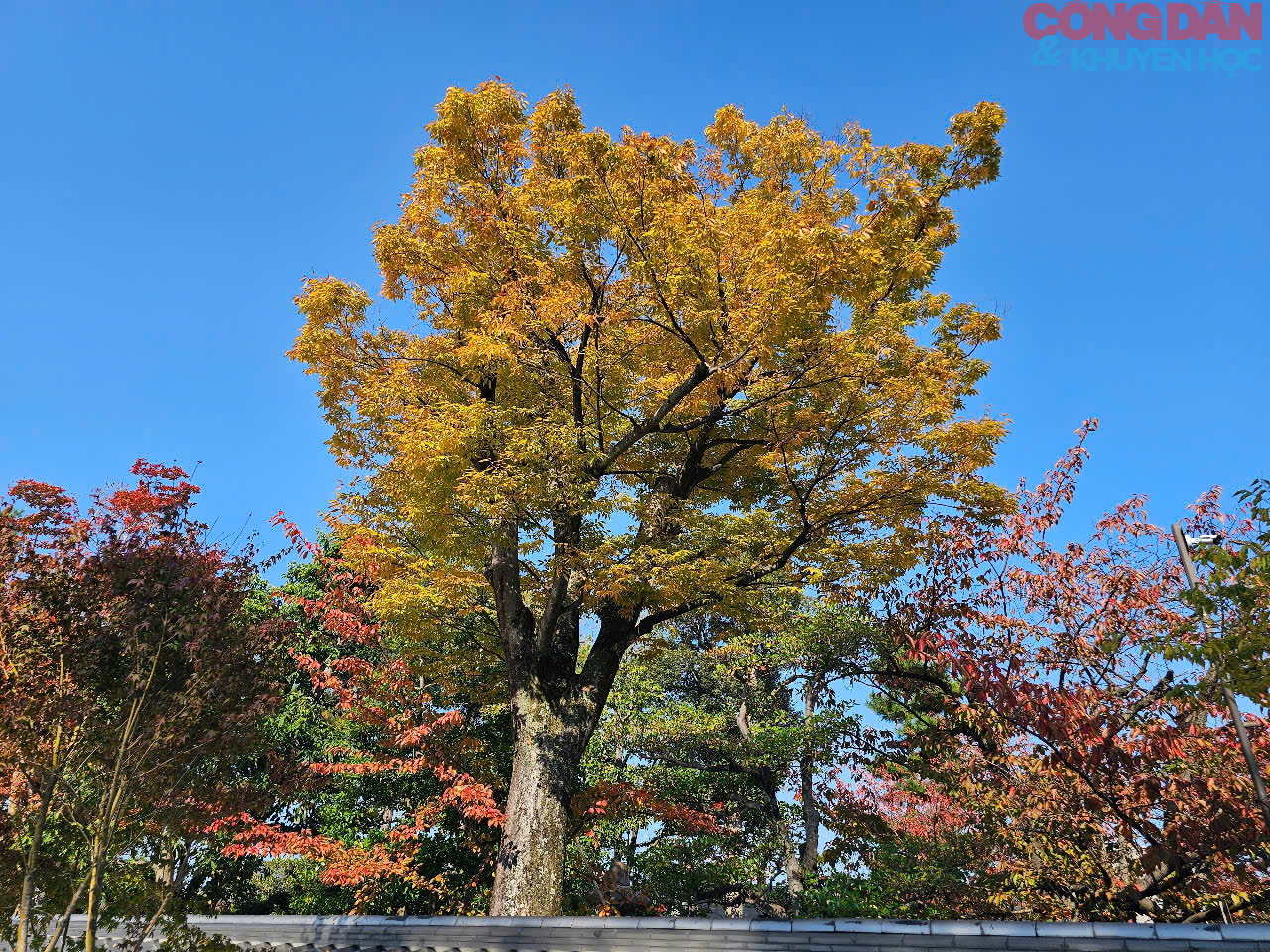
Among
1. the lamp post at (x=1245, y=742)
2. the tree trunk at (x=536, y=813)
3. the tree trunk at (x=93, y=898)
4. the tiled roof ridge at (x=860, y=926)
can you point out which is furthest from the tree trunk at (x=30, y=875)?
the lamp post at (x=1245, y=742)

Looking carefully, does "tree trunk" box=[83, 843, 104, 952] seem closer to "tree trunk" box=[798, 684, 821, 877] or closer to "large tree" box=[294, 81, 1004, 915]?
"large tree" box=[294, 81, 1004, 915]

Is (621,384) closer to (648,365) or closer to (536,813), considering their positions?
(648,365)

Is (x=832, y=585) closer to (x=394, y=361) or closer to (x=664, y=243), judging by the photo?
(x=664, y=243)

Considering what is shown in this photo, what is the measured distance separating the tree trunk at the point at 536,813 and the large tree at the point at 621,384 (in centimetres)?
3

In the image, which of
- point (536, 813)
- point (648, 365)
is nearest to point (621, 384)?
point (648, 365)

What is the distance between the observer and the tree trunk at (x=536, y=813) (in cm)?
909

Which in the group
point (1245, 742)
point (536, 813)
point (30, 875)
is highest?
point (1245, 742)

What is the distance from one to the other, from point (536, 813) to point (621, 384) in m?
5.43

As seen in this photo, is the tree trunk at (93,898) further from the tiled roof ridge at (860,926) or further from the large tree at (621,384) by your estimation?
the large tree at (621,384)

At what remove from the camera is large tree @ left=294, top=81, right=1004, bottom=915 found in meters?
8.91

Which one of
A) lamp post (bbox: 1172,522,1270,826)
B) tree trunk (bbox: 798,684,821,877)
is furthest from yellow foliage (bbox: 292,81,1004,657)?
tree trunk (bbox: 798,684,821,877)

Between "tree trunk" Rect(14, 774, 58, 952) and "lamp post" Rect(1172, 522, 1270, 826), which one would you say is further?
"lamp post" Rect(1172, 522, 1270, 826)

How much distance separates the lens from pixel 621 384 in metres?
10.5

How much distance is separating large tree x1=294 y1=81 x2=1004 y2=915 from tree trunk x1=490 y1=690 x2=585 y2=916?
28 millimetres
